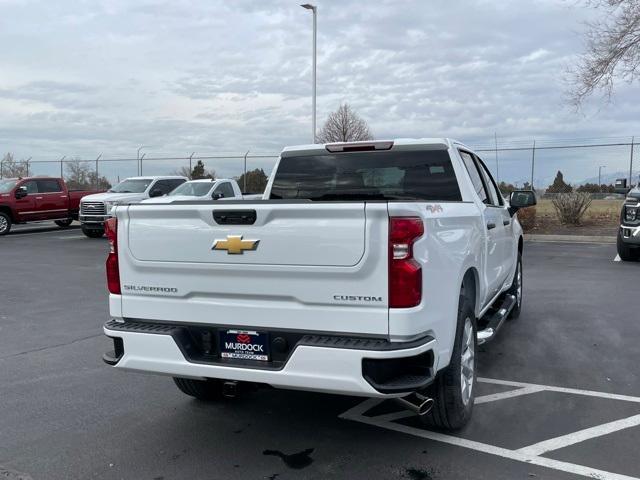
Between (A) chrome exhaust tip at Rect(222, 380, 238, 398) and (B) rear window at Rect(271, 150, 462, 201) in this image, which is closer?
(A) chrome exhaust tip at Rect(222, 380, 238, 398)

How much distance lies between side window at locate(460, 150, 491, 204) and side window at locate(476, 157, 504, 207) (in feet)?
0.91

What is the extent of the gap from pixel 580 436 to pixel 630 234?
955cm

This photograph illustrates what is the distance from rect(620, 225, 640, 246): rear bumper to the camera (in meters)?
12.1

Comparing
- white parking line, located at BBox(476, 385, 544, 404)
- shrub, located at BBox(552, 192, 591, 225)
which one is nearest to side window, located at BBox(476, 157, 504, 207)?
white parking line, located at BBox(476, 385, 544, 404)

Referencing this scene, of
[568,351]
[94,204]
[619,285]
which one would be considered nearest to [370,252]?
[568,351]

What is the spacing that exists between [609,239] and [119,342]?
16.4 meters

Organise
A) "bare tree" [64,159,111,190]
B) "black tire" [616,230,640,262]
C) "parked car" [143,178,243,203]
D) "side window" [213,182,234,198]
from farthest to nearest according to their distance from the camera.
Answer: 1. "bare tree" [64,159,111,190]
2. "side window" [213,182,234,198]
3. "parked car" [143,178,243,203]
4. "black tire" [616,230,640,262]

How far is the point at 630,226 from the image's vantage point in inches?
484

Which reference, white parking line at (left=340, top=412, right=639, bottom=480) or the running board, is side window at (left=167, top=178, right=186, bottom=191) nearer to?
the running board

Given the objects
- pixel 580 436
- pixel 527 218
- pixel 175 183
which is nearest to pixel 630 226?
pixel 527 218

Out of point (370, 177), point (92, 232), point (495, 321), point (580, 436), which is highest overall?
point (370, 177)

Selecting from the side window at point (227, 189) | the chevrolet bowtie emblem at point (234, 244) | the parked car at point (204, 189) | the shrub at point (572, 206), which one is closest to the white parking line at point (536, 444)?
the chevrolet bowtie emblem at point (234, 244)

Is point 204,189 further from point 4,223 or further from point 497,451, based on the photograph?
point 497,451

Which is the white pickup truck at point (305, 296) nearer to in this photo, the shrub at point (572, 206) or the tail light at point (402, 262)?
the tail light at point (402, 262)
